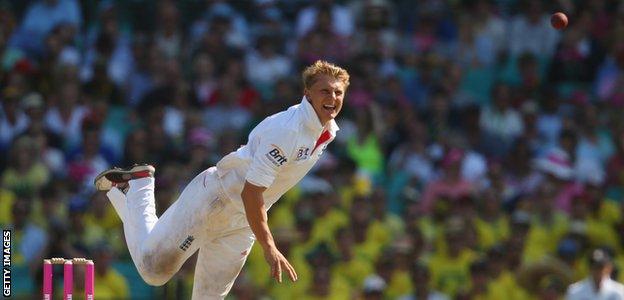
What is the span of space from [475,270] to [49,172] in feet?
14.3

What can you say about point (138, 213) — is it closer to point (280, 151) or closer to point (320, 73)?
point (280, 151)

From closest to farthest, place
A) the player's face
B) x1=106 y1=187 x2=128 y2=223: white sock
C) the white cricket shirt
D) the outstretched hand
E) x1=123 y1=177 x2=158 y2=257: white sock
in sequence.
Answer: the outstretched hand, the white cricket shirt, the player's face, x1=123 y1=177 x2=158 y2=257: white sock, x1=106 y1=187 x2=128 y2=223: white sock

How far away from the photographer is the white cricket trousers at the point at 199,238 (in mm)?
9984

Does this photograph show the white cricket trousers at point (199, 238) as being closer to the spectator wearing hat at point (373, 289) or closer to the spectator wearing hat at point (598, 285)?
the spectator wearing hat at point (373, 289)

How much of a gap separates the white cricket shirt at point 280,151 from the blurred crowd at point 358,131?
374 cm

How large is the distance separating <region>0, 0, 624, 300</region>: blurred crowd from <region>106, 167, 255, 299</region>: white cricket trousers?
10.9 ft

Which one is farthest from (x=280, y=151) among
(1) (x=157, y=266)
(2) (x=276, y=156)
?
(1) (x=157, y=266)

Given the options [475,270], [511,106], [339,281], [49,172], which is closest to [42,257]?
[49,172]

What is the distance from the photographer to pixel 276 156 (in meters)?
9.37

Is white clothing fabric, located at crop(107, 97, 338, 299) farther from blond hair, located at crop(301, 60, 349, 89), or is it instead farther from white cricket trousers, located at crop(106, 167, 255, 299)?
blond hair, located at crop(301, 60, 349, 89)

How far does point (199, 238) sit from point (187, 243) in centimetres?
9

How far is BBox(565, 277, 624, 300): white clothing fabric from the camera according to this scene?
1280 cm

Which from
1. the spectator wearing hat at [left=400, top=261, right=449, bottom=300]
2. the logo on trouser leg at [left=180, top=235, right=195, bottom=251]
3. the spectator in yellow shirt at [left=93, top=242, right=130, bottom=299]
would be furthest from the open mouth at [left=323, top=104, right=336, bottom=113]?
the spectator in yellow shirt at [left=93, top=242, right=130, bottom=299]

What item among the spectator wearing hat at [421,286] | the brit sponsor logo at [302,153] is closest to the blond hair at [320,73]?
the brit sponsor logo at [302,153]
